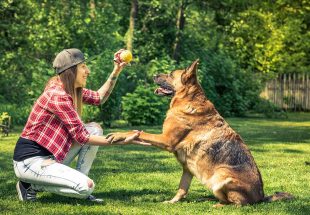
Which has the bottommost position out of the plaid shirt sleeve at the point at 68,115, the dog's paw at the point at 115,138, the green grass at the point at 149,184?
the green grass at the point at 149,184

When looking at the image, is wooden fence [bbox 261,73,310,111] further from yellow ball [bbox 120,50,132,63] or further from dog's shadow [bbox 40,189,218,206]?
yellow ball [bbox 120,50,132,63]

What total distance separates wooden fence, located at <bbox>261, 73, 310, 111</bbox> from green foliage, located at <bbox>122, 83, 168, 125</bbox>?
12.1 metres

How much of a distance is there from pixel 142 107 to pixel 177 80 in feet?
37.0

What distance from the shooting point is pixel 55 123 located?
6559 millimetres

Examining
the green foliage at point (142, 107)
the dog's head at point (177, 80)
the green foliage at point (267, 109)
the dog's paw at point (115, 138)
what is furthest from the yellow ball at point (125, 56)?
the green foliage at point (267, 109)

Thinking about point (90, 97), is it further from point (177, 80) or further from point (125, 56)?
point (177, 80)

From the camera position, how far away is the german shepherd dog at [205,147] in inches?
257

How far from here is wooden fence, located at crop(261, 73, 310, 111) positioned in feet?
96.6

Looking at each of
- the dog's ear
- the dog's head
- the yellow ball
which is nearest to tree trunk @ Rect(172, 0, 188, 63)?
the yellow ball

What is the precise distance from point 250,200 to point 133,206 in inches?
53.6

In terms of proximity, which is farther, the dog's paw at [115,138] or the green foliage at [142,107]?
the green foliage at [142,107]

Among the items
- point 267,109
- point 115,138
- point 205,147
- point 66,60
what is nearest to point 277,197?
point 205,147

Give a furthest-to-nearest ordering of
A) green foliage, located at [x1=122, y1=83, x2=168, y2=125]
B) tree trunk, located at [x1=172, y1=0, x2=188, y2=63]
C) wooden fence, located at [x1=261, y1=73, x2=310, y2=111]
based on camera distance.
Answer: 1. wooden fence, located at [x1=261, y1=73, x2=310, y2=111]
2. tree trunk, located at [x1=172, y1=0, x2=188, y2=63]
3. green foliage, located at [x1=122, y1=83, x2=168, y2=125]

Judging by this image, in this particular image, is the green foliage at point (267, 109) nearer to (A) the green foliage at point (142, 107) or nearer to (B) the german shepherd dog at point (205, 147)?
(A) the green foliage at point (142, 107)
